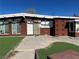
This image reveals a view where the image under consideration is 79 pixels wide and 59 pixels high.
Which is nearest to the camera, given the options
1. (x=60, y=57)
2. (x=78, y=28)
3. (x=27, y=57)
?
(x=60, y=57)

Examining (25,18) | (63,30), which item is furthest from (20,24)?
(63,30)

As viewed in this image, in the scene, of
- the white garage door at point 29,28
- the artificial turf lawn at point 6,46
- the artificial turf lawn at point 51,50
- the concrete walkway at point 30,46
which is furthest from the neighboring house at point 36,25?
the artificial turf lawn at point 51,50

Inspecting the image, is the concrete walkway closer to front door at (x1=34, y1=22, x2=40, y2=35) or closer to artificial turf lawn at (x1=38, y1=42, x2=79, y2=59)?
artificial turf lawn at (x1=38, y1=42, x2=79, y2=59)

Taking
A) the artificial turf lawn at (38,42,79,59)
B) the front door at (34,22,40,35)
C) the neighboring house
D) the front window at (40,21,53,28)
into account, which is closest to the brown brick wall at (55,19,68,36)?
the neighboring house

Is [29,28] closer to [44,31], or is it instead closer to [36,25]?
[36,25]

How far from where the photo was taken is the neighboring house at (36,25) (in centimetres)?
3597

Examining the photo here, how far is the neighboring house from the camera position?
3597cm

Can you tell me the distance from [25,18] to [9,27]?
301 centimetres

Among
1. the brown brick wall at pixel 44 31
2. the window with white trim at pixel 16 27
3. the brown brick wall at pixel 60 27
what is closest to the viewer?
the window with white trim at pixel 16 27

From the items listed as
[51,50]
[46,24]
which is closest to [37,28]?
[46,24]

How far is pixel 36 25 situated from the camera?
36.5 m

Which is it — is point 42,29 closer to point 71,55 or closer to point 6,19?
point 6,19

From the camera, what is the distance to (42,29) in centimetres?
3684

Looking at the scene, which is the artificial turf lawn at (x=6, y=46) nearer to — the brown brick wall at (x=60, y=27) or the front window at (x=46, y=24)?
the front window at (x=46, y=24)
